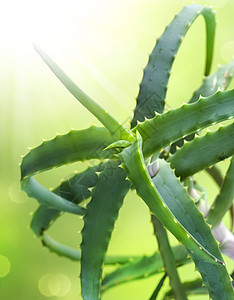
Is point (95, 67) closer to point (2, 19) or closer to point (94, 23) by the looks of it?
point (94, 23)

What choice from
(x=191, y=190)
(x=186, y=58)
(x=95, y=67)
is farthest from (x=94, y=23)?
(x=191, y=190)

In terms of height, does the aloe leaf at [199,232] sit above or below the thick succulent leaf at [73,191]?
below

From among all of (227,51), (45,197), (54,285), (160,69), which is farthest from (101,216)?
(227,51)

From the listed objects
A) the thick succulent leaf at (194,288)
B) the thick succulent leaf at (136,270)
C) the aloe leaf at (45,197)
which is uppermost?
the aloe leaf at (45,197)

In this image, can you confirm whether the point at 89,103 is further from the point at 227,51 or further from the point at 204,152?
the point at 227,51

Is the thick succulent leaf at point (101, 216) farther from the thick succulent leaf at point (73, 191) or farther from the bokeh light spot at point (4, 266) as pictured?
the bokeh light spot at point (4, 266)

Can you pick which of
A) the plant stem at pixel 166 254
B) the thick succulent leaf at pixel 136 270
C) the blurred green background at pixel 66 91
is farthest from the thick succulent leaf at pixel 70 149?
the blurred green background at pixel 66 91

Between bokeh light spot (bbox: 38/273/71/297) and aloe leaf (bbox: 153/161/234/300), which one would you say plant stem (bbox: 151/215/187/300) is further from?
bokeh light spot (bbox: 38/273/71/297)

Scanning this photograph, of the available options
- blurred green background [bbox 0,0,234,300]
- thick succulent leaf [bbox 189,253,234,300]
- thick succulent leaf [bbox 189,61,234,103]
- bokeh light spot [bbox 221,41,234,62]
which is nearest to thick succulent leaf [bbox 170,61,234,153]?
thick succulent leaf [bbox 189,61,234,103]
